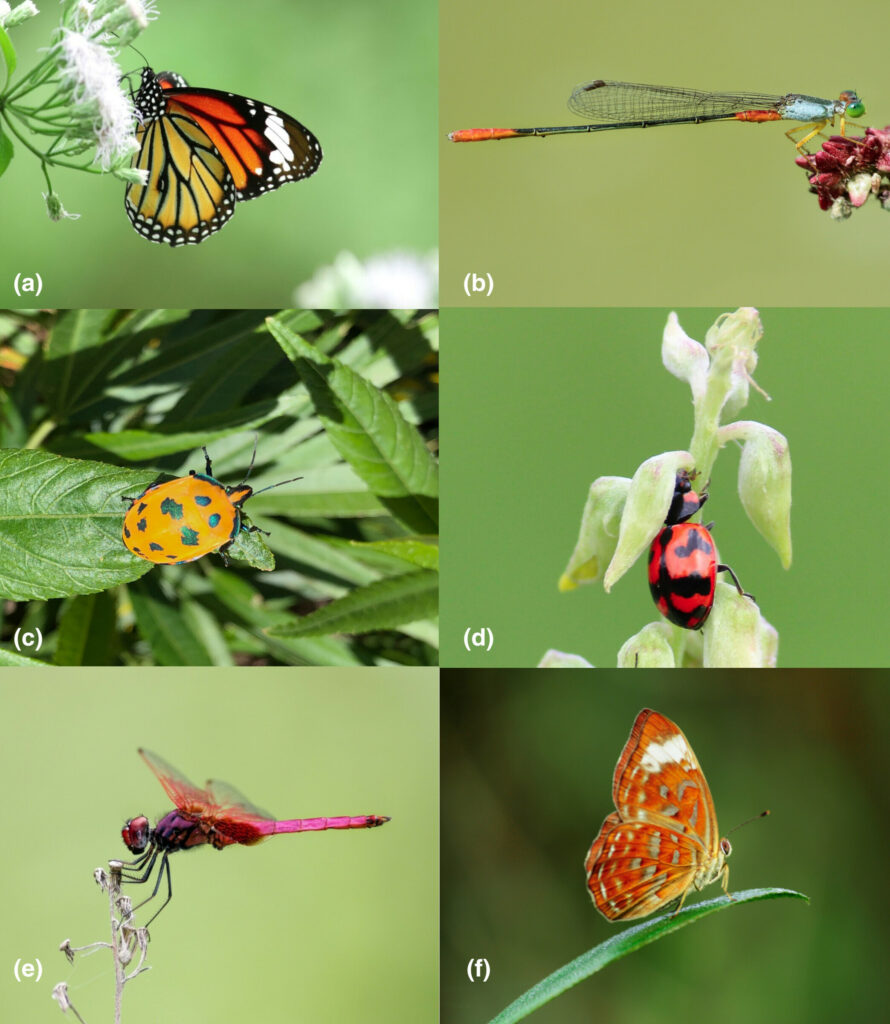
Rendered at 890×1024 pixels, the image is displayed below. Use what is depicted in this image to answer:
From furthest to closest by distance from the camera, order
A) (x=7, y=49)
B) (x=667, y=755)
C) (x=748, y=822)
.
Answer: (x=748, y=822), (x=667, y=755), (x=7, y=49)

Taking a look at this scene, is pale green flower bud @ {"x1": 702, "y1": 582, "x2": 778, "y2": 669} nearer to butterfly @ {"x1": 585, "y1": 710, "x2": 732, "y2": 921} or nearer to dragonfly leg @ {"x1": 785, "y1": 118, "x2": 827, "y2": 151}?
butterfly @ {"x1": 585, "y1": 710, "x2": 732, "y2": 921}

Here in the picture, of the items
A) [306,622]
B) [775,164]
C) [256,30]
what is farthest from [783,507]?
[256,30]

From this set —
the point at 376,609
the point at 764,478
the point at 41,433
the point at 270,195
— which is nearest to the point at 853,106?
the point at 764,478

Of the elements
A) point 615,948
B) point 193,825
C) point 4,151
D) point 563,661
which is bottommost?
point 615,948

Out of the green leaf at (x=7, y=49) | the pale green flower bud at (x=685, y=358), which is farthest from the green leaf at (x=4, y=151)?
the pale green flower bud at (x=685, y=358)

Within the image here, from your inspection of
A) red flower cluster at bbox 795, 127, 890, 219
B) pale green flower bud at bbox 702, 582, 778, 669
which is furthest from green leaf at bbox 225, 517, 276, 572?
red flower cluster at bbox 795, 127, 890, 219

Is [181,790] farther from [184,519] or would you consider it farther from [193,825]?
[184,519]

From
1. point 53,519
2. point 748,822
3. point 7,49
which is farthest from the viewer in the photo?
point 748,822
